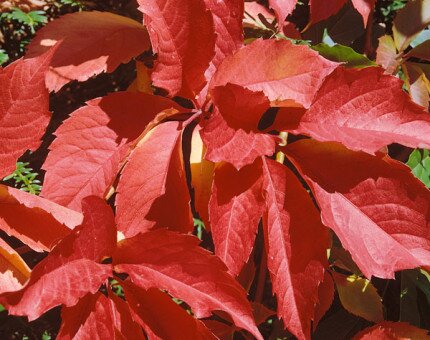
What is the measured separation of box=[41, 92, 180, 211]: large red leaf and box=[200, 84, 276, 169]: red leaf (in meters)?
0.11

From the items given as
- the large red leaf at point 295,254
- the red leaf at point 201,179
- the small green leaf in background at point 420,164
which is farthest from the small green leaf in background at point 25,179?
the small green leaf in background at point 420,164

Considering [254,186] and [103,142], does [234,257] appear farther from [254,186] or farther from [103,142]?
[103,142]

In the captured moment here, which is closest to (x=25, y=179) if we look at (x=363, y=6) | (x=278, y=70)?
(x=278, y=70)

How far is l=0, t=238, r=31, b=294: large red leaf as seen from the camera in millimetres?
570

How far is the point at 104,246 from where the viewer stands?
1.85 feet

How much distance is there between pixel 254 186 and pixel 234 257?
82 mm

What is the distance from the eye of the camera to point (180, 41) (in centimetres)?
61

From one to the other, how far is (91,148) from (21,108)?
0.29ft

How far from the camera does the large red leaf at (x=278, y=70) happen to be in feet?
1.89

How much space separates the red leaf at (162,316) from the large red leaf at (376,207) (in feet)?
0.58

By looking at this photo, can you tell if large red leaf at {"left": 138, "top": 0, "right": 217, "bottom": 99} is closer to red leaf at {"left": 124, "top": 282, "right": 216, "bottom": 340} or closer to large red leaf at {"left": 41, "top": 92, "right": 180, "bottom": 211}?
large red leaf at {"left": 41, "top": 92, "right": 180, "bottom": 211}

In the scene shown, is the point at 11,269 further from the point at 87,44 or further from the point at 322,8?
the point at 322,8

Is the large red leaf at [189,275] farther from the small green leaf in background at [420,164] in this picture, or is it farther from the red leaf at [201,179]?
the small green leaf in background at [420,164]

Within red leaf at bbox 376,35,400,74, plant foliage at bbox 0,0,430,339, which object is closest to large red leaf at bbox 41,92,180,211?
plant foliage at bbox 0,0,430,339
